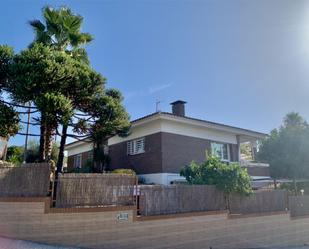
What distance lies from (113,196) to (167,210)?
2.48 metres

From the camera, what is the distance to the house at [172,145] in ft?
64.3

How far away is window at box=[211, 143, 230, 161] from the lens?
23172 millimetres

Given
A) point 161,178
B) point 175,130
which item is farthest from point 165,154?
point 175,130

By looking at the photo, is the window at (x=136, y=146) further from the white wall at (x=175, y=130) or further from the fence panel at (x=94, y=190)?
the fence panel at (x=94, y=190)

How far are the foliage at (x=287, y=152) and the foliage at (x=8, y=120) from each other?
56.3ft

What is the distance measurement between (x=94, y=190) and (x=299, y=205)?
13261mm

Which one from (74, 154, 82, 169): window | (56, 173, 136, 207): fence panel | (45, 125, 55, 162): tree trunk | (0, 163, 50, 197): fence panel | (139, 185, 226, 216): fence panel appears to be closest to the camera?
(0, 163, 50, 197): fence panel

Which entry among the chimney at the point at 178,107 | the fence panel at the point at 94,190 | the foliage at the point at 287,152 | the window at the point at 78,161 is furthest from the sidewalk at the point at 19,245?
the window at the point at 78,161

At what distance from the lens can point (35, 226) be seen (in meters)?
10.2

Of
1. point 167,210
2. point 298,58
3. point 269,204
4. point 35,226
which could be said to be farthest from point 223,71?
point 35,226

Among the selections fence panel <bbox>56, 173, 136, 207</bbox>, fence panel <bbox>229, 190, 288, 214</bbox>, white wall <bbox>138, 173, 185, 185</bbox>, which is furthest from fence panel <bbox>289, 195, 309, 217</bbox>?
fence panel <bbox>56, 173, 136, 207</bbox>

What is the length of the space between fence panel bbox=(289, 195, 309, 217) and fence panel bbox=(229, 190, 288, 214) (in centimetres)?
58

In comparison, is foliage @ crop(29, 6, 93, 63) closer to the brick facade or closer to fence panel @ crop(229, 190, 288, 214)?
the brick facade

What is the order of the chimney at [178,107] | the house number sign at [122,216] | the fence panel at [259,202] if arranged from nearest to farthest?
the house number sign at [122,216], the fence panel at [259,202], the chimney at [178,107]
